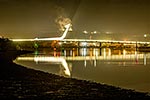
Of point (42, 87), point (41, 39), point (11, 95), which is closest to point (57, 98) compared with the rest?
point (11, 95)

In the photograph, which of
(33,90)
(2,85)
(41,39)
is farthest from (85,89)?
(41,39)

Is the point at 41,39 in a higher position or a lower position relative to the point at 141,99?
higher

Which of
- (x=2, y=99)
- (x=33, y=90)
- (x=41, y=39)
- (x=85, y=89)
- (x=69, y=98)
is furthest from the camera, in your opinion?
(x=41, y=39)

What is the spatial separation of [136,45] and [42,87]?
102 m

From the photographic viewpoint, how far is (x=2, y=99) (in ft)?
30.0

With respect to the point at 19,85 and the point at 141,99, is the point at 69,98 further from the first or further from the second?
the point at 19,85

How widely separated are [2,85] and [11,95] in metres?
2.23

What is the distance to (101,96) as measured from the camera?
1037 centimetres

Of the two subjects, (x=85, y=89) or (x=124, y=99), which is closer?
(x=124, y=99)

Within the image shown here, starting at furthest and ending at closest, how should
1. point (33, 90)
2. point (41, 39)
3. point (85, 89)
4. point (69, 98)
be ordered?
1. point (41, 39)
2. point (85, 89)
3. point (33, 90)
4. point (69, 98)

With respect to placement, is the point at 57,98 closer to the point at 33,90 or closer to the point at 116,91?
the point at 33,90

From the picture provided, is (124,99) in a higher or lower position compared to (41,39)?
lower

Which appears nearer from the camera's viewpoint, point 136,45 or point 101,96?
point 101,96

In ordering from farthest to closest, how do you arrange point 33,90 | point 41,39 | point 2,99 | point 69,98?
point 41,39 → point 33,90 → point 69,98 → point 2,99
